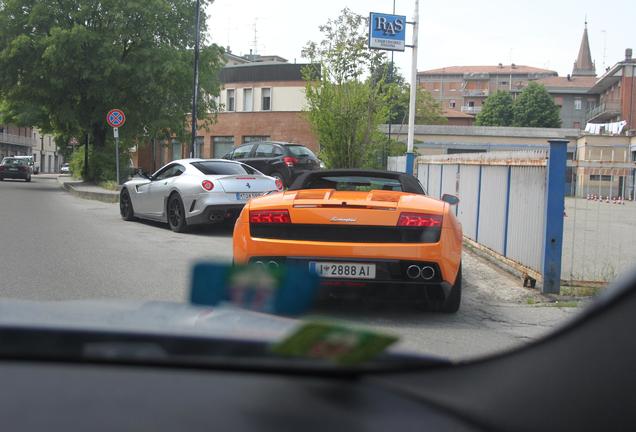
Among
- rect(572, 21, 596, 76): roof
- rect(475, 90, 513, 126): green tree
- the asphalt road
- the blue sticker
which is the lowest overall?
the asphalt road

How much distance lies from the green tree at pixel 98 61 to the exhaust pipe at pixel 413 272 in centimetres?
2872

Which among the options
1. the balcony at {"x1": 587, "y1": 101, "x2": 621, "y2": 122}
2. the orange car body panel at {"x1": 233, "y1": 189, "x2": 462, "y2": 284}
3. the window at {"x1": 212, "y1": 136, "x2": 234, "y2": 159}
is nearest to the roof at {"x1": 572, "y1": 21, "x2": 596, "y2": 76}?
the balcony at {"x1": 587, "y1": 101, "x2": 621, "y2": 122}

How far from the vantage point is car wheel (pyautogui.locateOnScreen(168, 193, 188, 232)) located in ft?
40.9

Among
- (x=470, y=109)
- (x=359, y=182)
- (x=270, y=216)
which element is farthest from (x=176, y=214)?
(x=470, y=109)

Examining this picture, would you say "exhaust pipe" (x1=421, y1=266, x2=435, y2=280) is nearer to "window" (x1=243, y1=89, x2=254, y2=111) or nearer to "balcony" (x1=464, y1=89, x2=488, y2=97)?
"window" (x1=243, y1=89, x2=254, y2=111)

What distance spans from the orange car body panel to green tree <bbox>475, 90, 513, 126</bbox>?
8901 centimetres

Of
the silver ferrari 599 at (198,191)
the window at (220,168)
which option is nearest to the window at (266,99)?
the silver ferrari 599 at (198,191)

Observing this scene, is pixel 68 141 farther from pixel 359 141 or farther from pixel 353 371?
pixel 353 371

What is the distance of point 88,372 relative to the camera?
1346mm

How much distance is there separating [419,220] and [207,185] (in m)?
6.89

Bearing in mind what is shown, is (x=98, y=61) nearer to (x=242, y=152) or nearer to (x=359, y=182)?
(x=242, y=152)

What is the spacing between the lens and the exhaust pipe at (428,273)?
18.8ft

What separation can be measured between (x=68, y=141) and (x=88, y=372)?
142ft

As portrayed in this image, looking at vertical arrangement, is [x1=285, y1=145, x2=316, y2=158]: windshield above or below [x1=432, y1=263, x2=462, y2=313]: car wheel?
above
